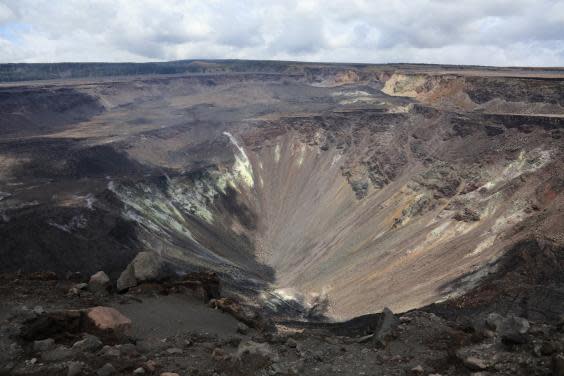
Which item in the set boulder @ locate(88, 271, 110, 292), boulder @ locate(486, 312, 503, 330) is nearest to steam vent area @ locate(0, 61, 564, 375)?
boulder @ locate(88, 271, 110, 292)

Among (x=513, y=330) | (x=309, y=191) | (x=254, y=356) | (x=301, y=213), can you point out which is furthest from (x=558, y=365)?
(x=309, y=191)

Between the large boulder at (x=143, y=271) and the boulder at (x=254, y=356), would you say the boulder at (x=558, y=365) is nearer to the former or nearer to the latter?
the boulder at (x=254, y=356)

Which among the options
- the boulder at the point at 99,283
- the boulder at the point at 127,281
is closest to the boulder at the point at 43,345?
the boulder at the point at 99,283

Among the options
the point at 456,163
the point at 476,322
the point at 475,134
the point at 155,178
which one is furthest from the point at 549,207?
the point at 155,178

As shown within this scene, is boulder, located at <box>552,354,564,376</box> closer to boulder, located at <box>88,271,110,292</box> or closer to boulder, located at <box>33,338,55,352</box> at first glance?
boulder, located at <box>33,338,55,352</box>

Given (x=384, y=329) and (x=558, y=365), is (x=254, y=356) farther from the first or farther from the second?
(x=558, y=365)

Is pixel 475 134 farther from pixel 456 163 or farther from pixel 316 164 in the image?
pixel 316 164
